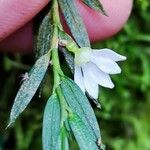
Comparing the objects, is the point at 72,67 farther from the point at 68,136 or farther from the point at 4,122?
the point at 4,122

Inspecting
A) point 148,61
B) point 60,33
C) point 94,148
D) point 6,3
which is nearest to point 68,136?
point 94,148

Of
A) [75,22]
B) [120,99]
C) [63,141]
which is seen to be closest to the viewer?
[63,141]

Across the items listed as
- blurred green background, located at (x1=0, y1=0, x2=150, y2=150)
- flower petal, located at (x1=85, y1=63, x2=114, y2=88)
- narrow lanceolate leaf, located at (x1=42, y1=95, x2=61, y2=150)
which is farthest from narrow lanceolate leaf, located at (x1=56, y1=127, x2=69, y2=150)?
blurred green background, located at (x1=0, y1=0, x2=150, y2=150)

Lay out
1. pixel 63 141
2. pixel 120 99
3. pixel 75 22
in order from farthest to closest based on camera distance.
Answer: pixel 120 99 → pixel 75 22 → pixel 63 141

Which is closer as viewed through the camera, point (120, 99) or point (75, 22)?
point (75, 22)

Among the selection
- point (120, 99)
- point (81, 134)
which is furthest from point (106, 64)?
point (120, 99)

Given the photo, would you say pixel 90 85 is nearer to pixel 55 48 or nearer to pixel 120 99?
pixel 55 48
